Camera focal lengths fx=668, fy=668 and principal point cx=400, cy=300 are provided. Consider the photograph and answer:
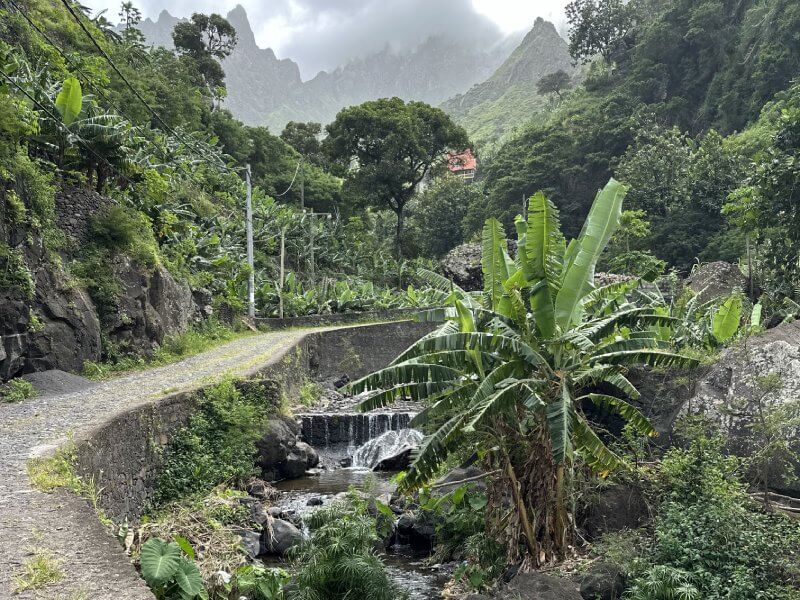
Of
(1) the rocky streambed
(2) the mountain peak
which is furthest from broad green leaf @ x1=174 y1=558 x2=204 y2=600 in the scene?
(2) the mountain peak

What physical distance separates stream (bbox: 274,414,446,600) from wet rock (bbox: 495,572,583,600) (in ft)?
4.82

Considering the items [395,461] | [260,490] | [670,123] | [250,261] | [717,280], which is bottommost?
[395,461]

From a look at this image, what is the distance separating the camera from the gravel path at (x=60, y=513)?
186 inches

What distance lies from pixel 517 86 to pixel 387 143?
80082 millimetres

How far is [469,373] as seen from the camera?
8758mm

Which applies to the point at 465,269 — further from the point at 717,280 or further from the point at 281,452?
the point at 281,452

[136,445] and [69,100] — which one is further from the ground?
[69,100]

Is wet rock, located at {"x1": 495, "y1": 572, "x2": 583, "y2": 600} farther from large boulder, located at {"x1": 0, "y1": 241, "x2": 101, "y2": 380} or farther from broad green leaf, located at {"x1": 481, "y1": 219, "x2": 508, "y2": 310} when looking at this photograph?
large boulder, located at {"x1": 0, "y1": 241, "x2": 101, "y2": 380}

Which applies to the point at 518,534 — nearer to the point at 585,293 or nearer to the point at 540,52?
the point at 585,293

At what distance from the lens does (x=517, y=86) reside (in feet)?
370

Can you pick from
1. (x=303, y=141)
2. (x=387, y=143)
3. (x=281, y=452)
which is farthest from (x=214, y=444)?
(x=303, y=141)

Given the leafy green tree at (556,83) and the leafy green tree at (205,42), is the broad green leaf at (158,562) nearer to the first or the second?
the leafy green tree at (205,42)

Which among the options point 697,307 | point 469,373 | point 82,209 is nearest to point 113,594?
point 469,373

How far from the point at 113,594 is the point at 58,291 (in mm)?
9722
